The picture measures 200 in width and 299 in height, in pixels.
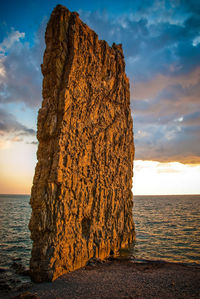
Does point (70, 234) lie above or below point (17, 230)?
above

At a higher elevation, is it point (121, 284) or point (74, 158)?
point (74, 158)

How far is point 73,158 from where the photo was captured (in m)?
12.2

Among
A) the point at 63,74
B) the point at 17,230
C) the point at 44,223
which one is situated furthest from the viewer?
the point at 17,230

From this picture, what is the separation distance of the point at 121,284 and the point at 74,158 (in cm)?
752

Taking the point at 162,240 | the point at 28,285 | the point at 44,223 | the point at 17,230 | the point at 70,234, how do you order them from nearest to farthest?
the point at 28,285, the point at 44,223, the point at 70,234, the point at 162,240, the point at 17,230

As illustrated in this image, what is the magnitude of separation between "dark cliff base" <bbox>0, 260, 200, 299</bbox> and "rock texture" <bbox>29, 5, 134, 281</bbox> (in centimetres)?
90

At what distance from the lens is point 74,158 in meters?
12.3

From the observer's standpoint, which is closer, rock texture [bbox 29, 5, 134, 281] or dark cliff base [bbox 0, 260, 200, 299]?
dark cliff base [bbox 0, 260, 200, 299]

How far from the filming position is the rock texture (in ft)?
35.9

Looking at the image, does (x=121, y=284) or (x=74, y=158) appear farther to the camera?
(x=74, y=158)

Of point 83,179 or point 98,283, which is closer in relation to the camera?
point 98,283

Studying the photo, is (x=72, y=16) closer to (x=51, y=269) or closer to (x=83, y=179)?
(x=83, y=179)

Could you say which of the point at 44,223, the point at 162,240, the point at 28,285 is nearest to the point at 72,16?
the point at 44,223

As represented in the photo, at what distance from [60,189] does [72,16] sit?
11.7 m
